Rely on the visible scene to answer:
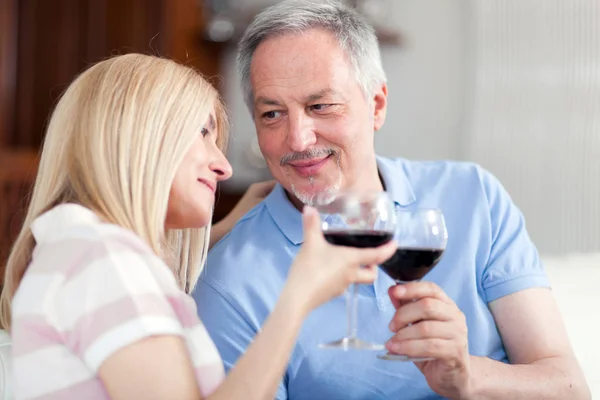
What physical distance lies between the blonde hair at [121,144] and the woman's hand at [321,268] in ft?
0.88

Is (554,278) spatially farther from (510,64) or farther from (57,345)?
(510,64)

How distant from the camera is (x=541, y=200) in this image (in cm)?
498

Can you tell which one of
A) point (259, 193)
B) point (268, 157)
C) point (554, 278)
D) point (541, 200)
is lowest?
point (541, 200)

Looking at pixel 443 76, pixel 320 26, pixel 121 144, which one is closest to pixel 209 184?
pixel 121 144

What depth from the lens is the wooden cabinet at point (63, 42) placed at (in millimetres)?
5152

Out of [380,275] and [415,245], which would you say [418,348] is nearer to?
[415,245]

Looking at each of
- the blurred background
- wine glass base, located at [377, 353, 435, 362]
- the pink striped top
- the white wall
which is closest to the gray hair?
wine glass base, located at [377, 353, 435, 362]

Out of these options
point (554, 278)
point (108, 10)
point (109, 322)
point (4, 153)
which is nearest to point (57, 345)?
point (109, 322)

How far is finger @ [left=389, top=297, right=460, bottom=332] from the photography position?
1545mm

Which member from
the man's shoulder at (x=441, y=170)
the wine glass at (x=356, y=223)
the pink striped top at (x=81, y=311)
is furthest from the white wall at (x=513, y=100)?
the pink striped top at (x=81, y=311)

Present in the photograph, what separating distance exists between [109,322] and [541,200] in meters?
4.07

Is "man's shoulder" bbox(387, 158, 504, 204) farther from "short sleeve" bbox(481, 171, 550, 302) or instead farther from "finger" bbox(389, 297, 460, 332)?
"finger" bbox(389, 297, 460, 332)

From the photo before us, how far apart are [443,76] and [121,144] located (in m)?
4.04

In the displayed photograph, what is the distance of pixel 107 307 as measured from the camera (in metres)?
1.26
